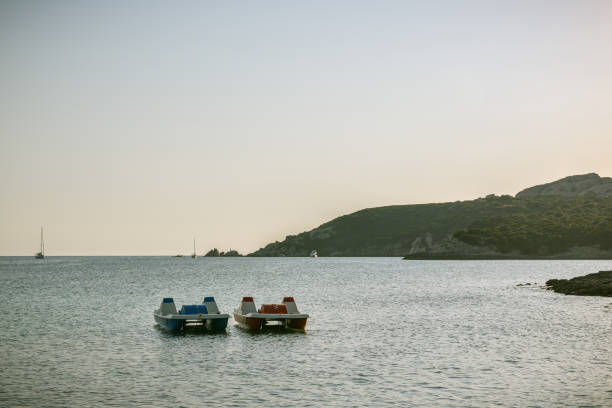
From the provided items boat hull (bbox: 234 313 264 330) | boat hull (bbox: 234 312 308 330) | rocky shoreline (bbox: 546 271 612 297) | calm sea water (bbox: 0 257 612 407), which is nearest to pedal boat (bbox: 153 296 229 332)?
calm sea water (bbox: 0 257 612 407)

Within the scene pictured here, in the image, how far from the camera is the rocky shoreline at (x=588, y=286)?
89562 mm

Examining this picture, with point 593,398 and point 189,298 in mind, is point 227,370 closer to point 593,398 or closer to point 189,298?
point 593,398

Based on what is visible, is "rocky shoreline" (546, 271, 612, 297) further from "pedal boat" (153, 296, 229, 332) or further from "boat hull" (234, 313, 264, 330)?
"pedal boat" (153, 296, 229, 332)

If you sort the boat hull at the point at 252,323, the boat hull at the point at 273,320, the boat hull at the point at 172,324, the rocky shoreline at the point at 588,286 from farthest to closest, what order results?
the rocky shoreline at the point at 588,286 < the boat hull at the point at 252,323 < the boat hull at the point at 273,320 < the boat hull at the point at 172,324

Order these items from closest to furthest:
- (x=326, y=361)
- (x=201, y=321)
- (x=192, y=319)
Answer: (x=326, y=361), (x=192, y=319), (x=201, y=321)

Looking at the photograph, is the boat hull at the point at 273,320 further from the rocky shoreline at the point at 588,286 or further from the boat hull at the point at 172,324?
the rocky shoreline at the point at 588,286

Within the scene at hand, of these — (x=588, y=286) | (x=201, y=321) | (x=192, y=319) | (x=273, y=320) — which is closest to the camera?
(x=192, y=319)

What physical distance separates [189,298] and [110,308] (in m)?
20.3

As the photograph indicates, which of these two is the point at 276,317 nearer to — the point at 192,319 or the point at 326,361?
the point at 192,319

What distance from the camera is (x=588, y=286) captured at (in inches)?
3691

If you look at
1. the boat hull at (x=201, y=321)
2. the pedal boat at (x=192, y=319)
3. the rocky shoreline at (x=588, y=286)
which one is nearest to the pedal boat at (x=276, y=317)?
the pedal boat at (x=192, y=319)

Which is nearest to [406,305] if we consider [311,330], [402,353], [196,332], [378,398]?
[311,330]

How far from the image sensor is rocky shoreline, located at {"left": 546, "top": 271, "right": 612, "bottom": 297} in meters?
89.6

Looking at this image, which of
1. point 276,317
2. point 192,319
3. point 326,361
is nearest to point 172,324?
point 192,319
